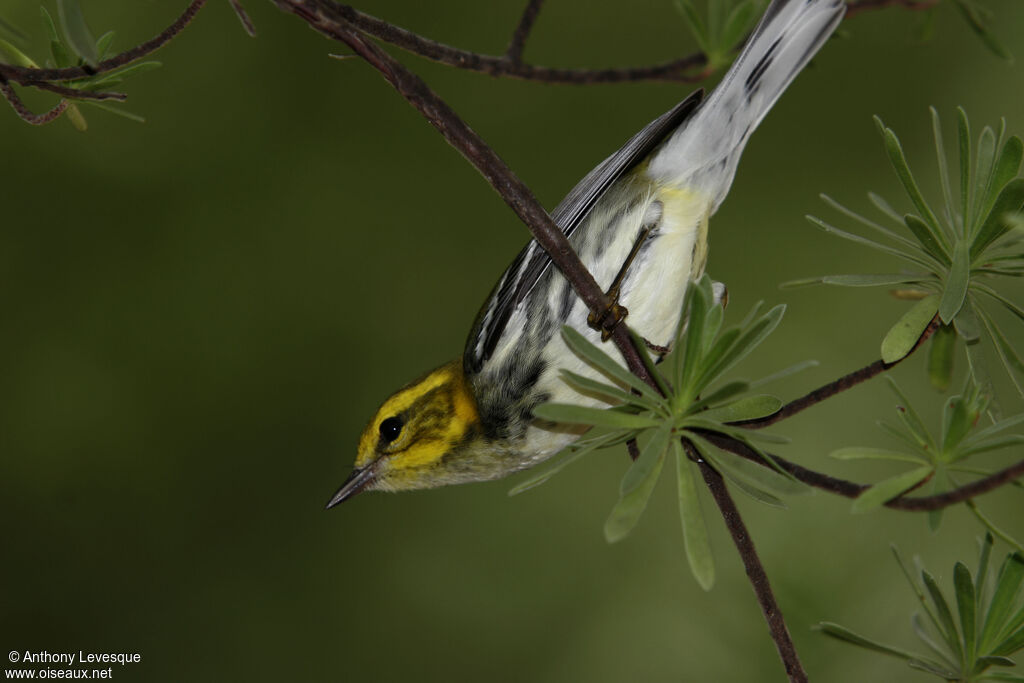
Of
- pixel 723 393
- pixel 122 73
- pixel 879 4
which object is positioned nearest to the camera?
pixel 723 393

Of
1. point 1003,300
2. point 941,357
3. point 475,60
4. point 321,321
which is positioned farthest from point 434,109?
point 321,321

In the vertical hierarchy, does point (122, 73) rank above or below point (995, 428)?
above

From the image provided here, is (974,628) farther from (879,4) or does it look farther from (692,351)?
(879,4)

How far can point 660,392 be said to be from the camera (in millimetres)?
1106

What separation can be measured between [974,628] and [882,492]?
36 cm

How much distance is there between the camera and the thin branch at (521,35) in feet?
3.91

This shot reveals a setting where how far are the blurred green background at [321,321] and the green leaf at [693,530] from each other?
6.92ft

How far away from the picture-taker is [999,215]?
3.55ft

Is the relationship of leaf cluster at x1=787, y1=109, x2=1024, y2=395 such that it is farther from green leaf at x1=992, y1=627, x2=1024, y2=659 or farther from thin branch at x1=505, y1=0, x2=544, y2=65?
thin branch at x1=505, y1=0, x2=544, y2=65

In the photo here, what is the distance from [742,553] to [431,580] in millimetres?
2504

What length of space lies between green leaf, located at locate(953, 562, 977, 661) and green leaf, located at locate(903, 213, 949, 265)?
0.39m

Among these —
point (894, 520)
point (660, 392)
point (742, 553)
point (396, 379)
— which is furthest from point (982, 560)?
point (396, 379)

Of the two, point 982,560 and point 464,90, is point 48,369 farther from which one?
point 982,560

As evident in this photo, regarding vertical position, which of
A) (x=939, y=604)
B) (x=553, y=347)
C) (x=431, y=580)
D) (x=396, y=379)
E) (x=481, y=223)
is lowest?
(x=939, y=604)
